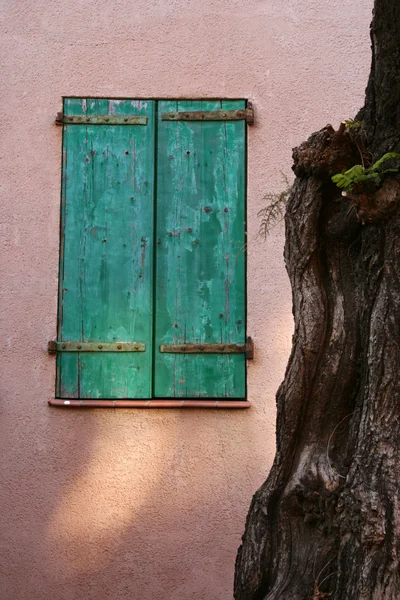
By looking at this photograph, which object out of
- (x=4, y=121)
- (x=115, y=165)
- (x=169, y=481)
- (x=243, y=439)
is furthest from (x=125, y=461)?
(x=4, y=121)

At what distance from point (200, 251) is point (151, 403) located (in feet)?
3.29

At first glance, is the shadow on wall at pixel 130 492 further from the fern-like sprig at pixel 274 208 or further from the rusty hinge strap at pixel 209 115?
the rusty hinge strap at pixel 209 115

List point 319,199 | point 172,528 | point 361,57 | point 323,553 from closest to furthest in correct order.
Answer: point 323,553 < point 319,199 < point 172,528 < point 361,57

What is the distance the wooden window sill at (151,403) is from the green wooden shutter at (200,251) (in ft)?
0.19

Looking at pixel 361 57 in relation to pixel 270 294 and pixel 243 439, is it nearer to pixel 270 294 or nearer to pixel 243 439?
pixel 270 294

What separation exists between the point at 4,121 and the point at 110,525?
8.76ft

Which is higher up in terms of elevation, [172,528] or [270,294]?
[270,294]

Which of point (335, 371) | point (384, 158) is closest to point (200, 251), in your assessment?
point (335, 371)

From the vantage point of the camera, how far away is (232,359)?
5.99 meters

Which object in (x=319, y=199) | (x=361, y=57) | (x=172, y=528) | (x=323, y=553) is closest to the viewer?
(x=323, y=553)

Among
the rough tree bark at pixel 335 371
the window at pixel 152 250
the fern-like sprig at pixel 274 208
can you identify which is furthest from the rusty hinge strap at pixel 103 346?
the rough tree bark at pixel 335 371

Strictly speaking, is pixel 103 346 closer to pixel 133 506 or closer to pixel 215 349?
pixel 215 349

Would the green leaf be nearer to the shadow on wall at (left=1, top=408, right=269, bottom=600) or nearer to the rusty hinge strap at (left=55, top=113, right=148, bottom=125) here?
the shadow on wall at (left=1, top=408, right=269, bottom=600)

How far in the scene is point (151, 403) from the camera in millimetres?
5941
